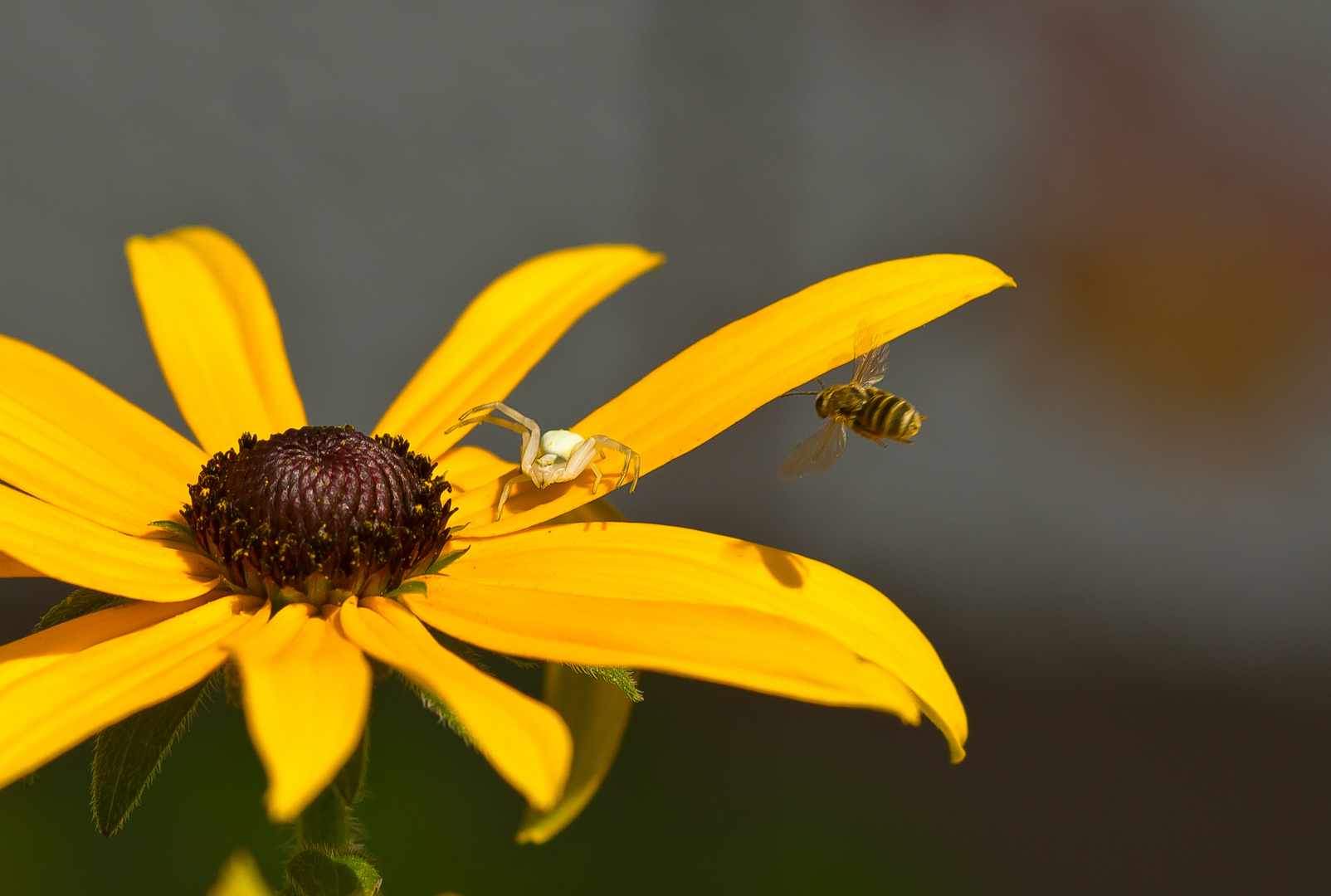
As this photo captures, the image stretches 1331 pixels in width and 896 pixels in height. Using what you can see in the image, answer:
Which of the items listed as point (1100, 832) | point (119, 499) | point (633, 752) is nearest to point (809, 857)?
point (633, 752)

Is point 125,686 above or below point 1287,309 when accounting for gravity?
below

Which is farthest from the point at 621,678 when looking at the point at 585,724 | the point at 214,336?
the point at 214,336

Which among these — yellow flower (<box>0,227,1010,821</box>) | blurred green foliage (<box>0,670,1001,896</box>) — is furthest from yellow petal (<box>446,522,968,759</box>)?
blurred green foliage (<box>0,670,1001,896</box>)

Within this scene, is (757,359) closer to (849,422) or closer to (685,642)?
A: (849,422)

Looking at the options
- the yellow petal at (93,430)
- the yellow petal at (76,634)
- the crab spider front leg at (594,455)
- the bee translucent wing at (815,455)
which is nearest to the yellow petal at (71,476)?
the yellow petal at (93,430)

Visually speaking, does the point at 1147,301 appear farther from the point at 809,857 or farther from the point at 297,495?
the point at 297,495

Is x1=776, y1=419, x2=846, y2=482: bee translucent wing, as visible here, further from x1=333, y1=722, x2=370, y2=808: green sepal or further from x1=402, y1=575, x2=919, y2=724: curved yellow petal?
x1=333, y1=722, x2=370, y2=808: green sepal
